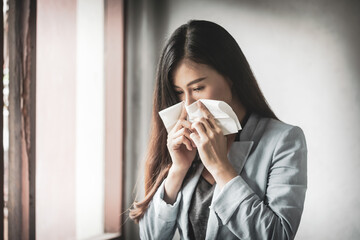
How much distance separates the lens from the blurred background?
46.4 inches

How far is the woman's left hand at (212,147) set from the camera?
991 mm

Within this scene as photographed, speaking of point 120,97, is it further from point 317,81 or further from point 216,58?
point 317,81

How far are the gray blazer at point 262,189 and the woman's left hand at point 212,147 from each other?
4cm

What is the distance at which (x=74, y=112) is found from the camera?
1.63 meters

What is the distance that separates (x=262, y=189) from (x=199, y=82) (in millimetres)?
338

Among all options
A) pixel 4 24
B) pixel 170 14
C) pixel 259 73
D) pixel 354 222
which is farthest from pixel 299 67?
pixel 4 24

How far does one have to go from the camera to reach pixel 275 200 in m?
0.95

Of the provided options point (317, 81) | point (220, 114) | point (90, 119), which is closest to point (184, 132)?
point (220, 114)

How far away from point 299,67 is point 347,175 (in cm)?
37

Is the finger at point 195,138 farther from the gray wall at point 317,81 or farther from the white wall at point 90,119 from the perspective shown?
the white wall at point 90,119

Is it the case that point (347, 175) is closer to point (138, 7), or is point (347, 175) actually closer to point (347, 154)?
point (347, 154)

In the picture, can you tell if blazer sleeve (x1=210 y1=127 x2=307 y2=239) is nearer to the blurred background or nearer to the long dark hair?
the long dark hair

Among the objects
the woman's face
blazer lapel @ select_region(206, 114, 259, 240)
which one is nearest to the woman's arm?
blazer lapel @ select_region(206, 114, 259, 240)

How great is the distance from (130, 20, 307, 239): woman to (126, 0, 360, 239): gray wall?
229 millimetres
